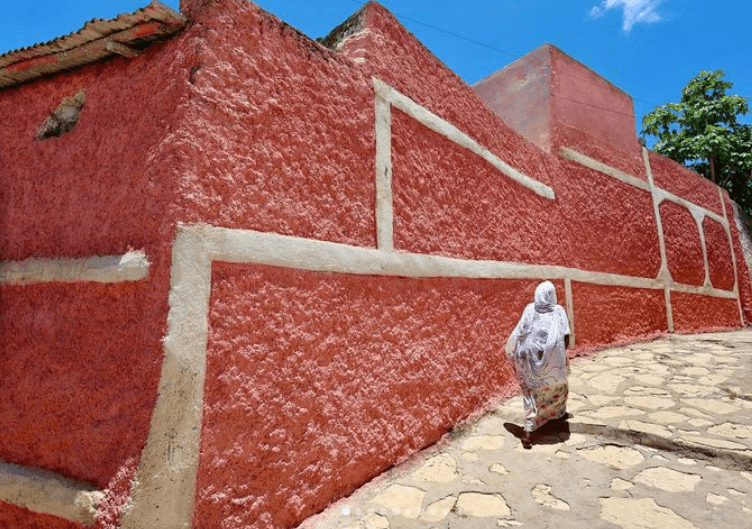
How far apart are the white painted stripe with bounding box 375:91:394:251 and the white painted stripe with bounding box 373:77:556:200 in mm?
124

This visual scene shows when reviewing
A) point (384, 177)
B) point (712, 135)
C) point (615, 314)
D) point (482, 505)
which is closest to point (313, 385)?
point (482, 505)

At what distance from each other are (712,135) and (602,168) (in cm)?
729

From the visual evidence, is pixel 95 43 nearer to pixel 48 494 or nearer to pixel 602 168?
pixel 48 494

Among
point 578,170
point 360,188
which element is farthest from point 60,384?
point 578,170

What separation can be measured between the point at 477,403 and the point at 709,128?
12.3 meters

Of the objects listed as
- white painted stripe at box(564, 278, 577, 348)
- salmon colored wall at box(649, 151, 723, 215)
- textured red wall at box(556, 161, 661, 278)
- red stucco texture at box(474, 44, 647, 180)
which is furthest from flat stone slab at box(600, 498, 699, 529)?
salmon colored wall at box(649, 151, 723, 215)

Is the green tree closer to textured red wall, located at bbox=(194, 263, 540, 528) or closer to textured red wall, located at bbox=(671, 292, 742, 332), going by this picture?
textured red wall, located at bbox=(671, 292, 742, 332)

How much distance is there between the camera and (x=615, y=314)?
671 cm

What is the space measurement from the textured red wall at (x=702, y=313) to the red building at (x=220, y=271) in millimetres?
5792

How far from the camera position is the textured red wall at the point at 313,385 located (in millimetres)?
2324

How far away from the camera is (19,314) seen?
261 centimetres

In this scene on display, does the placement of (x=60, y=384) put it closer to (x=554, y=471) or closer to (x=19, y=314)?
(x=19, y=314)

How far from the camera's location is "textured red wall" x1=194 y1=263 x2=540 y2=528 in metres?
2.32

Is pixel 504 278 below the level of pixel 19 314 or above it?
above
